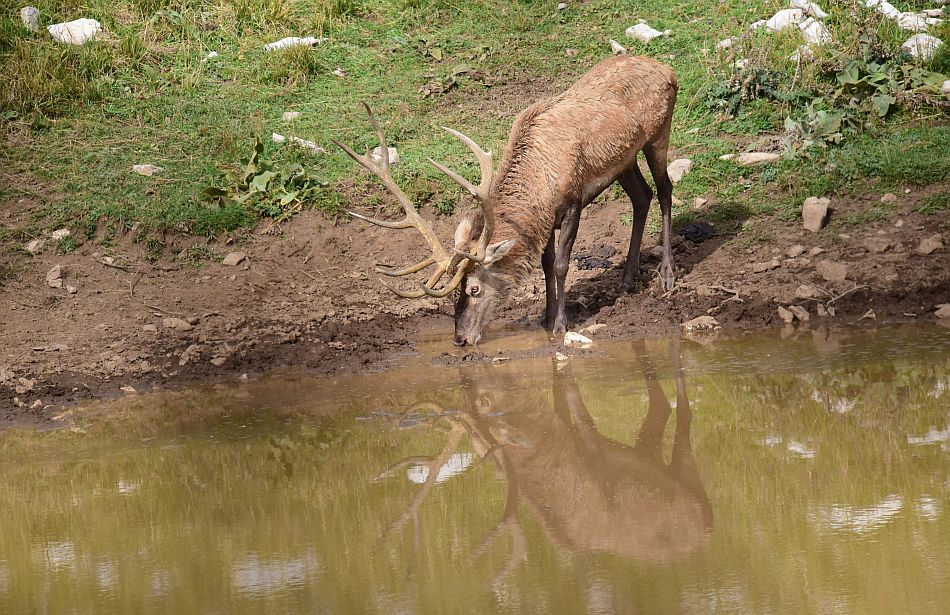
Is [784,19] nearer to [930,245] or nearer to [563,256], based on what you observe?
[930,245]

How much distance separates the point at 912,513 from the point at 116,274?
693 cm

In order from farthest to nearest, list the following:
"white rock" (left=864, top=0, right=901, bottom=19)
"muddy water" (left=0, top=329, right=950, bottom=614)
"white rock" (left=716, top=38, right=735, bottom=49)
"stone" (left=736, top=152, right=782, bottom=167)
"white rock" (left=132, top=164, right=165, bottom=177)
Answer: "white rock" (left=716, top=38, right=735, bottom=49) < "white rock" (left=864, top=0, right=901, bottom=19) < "white rock" (left=132, top=164, right=165, bottom=177) < "stone" (left=736, top=152, right=782, bottom=167) < "muddy water" (left=0, top=329, right=950, bottom=614)

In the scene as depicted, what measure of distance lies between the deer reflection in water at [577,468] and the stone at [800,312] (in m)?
1.15

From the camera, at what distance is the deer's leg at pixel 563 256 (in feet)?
27.8

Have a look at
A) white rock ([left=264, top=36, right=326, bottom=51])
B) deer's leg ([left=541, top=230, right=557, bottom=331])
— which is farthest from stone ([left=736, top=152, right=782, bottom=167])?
white rock ([left=264, top=36, right=326, bottom=51])

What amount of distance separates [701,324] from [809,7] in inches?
220

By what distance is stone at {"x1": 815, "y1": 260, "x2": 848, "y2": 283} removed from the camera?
8.18m

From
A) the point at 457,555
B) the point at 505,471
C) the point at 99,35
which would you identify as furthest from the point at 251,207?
the point at 457,555

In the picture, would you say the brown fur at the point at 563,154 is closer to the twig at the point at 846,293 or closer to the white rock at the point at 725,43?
the twig at the point at 846,293

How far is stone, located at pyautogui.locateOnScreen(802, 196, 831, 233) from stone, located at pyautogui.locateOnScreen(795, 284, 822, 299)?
1098 mm

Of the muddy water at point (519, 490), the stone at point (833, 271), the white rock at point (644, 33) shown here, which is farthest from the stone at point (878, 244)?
the white rock at point (644, 33)

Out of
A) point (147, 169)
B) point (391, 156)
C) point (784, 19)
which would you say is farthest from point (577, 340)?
point (784, 19)

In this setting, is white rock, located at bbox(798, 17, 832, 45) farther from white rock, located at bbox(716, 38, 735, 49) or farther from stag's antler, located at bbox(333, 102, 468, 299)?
stag's antler, located at bbox(333, 102, 468, 299)

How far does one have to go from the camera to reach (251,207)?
10.3 meters
